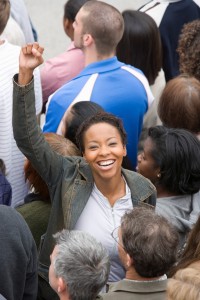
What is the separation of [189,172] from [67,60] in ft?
5.68

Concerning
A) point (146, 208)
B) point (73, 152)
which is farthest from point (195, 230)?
point (73, 152)

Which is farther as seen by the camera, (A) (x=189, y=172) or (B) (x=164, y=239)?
(A) (x=189, y=172)

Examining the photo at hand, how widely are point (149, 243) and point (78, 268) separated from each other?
1.08ft

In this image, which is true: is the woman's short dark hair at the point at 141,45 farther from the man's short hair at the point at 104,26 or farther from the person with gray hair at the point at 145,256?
the person with gray hair at the point at 145,256

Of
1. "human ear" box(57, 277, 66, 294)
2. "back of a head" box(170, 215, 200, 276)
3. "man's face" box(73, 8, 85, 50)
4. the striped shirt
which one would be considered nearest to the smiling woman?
"back of a head" box(170, 215, 200, 276)

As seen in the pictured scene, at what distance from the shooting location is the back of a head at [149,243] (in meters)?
3.30

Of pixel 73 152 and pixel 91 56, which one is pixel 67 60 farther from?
pixel 73 152

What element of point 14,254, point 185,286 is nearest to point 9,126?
point 14,254

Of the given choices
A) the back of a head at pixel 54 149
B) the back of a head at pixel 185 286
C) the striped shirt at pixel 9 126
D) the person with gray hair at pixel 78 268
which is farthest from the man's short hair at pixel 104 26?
the back of a head at pixel 185 286

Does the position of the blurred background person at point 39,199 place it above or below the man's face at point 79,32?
below

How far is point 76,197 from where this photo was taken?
12.2ft

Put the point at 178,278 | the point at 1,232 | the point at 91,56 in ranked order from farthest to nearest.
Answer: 1. the point at 91,56
2. the point at 1,232
3. the point at 178,278

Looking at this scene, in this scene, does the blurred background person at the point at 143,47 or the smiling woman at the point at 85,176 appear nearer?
the smiling woman at the point at 85,176

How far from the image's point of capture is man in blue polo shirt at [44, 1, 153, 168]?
4.72 meters
